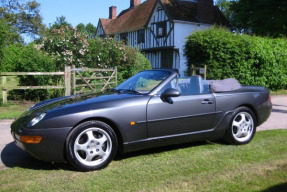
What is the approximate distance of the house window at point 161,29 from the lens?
29.0m

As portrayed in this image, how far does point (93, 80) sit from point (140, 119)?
9.49m

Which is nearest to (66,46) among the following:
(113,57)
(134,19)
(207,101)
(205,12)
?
(113,57)

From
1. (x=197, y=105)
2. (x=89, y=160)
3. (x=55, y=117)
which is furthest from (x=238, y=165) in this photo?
(x=55, y=117)

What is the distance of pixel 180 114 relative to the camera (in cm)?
475

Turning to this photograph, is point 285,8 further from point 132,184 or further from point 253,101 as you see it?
point 132,184

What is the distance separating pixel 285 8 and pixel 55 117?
80.3ft

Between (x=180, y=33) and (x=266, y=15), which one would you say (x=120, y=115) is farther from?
(x=180, y=33)

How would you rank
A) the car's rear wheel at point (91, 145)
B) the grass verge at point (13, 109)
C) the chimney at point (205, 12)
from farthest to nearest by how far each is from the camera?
the chimney at point (205, 12) < the grass verge at point (13, 109) < the car's rear wheel at point (91, 145)

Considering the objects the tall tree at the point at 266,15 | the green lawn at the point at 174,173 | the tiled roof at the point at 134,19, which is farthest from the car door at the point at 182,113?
the tiled roof at the point at 134,19

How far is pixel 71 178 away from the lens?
12.6 ft

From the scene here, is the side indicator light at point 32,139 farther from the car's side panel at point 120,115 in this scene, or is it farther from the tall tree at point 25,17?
the tall tree at point 25,17

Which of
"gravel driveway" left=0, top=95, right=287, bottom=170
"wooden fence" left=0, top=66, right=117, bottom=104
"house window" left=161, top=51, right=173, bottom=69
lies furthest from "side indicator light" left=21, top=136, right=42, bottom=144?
"house window" left=161, top=51, right=173, bottom=69

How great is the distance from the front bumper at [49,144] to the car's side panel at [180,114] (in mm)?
1294

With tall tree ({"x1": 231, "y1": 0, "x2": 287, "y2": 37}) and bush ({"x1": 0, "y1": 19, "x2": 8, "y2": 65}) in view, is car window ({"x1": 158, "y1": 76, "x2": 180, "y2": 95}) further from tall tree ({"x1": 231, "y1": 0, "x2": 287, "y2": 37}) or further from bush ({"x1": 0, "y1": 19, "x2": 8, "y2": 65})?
tall tree ({"x1": 231, "y1": 0, "x2": 287, "y2": 37})
